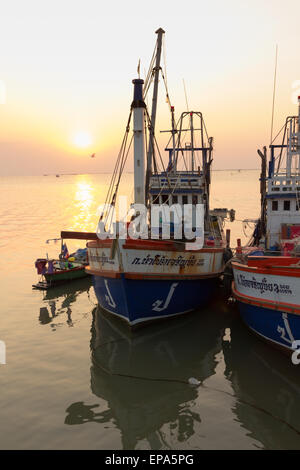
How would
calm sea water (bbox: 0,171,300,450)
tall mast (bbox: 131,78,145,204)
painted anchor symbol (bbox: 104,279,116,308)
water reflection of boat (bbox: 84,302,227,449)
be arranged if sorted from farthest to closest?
tall mast (bbox: 131,78,145,204) < painted anchor symbol (bbox: 104,279,116,308) < water reflection of boat (bbox: 84,302,227,449) < calm sea water (bbox: 0,171,300,450)

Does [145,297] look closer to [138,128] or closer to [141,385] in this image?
[141,385]

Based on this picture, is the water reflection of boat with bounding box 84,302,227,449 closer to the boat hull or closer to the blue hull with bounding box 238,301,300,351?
the blue hull with bounding box 238,301,300,351

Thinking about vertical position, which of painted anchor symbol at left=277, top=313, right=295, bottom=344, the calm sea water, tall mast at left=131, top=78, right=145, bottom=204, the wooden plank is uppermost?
tall mast at left=131, top=78, right=145, bottom=204

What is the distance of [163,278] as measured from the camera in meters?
15.2

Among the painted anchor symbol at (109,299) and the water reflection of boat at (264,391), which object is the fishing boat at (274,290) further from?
the painted anchor symbol at (109,299)

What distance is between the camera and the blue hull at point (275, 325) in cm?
1206

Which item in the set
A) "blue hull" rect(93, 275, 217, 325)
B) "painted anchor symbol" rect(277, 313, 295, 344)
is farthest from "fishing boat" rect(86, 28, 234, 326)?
"painted anchor symbol" rect(277, 313, 295, 344)

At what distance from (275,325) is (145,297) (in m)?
5.33

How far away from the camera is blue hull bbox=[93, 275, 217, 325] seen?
14.7 m

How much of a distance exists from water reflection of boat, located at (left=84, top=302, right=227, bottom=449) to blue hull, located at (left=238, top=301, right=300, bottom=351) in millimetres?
1955

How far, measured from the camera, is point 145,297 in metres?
15.0

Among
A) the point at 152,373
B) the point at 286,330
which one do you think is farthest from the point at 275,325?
the point at 152,373

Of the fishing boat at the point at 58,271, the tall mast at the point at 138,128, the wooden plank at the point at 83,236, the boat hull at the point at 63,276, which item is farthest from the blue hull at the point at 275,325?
the boat hull at the point at 63,276

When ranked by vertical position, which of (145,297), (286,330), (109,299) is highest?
(145,297)
